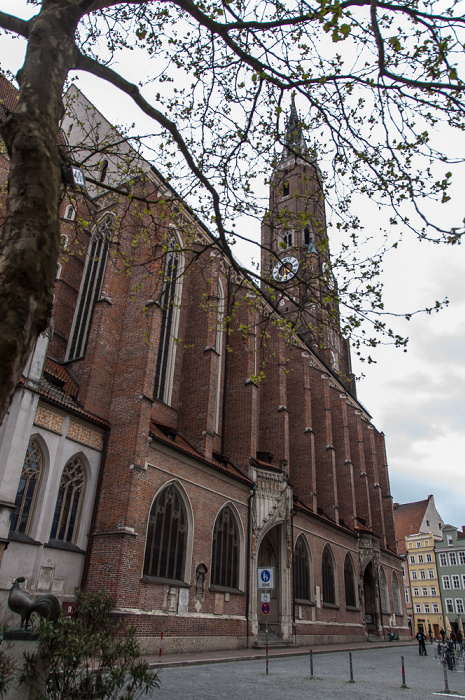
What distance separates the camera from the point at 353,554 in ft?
105

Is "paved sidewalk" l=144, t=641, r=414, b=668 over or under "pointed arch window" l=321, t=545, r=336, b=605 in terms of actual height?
under

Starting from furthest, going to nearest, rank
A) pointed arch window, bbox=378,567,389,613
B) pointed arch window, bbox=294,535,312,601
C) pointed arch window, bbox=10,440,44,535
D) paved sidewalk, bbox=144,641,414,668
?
pointed arch window, bbox=378,567,389,613 → pointed arch window, bbox=294,535,312,601 → pointed arch window, bbox=10,440,44,535 → paved sidewalk, bbox=144,641,414,668

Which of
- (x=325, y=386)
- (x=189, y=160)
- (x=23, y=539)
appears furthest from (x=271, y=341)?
(x=189, y=160)

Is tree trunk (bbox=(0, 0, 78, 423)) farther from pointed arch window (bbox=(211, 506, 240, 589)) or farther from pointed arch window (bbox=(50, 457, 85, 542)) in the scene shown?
pointed arch window (bbox=(211, 506, 240, 589))

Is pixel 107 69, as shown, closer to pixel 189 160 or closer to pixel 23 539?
pixel 189 160

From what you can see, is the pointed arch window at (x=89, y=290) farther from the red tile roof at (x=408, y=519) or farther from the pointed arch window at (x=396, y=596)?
the red tile roof at (x=408, y=519)

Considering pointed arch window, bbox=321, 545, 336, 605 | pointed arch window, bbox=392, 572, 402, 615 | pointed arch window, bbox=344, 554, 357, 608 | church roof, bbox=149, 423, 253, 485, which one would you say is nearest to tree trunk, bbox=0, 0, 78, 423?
church roof, bbox=149, 423, 253, 485

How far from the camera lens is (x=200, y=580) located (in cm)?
Result: 1758

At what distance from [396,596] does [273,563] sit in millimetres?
21995

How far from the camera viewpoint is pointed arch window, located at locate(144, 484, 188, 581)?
16.1 metres

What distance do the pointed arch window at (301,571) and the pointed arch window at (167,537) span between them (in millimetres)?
9588

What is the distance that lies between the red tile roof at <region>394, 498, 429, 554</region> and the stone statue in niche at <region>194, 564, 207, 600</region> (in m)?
56.9

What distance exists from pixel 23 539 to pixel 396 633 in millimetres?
32923

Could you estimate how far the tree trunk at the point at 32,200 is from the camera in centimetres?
407
